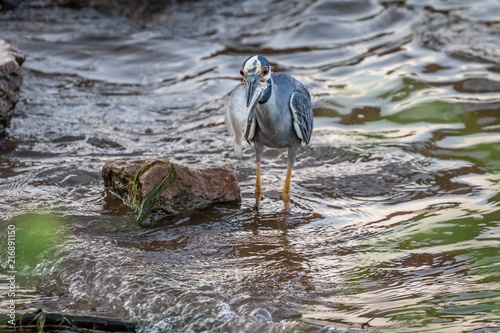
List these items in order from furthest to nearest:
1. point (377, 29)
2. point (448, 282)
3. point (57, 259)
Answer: point (377, 29) → point (57, 259) → point (448, 282)

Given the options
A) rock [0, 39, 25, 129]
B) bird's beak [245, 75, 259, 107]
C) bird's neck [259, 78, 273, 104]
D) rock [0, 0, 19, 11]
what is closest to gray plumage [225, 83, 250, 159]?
bird's beak [245, 75, 259, 107]

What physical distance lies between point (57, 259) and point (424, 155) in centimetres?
379

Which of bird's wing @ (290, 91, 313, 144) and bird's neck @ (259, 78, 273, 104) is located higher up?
bird's neck @ (259, 78, 273, 104)

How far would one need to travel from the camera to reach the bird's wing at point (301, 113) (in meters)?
5.24

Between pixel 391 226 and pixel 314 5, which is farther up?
pixel 314 5

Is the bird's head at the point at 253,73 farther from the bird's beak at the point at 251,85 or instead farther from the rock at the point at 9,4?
the rock at the point at 9,4

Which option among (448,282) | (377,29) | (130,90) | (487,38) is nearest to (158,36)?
(130,90)

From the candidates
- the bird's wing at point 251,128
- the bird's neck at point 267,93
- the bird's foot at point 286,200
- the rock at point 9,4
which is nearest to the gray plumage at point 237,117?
the bird's neck at point 267,93

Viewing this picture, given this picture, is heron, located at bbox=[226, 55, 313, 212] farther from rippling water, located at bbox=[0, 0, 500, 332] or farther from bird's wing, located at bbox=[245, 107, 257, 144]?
rippling water, located at bbox=[0, 0, 500, 332]

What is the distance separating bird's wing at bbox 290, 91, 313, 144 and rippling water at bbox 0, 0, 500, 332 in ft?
2.15

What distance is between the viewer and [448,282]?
4090 millimetres

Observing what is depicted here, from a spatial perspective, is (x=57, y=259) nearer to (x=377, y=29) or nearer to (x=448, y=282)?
(x=448, y=282)

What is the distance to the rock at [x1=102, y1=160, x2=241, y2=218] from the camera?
16.8 ft

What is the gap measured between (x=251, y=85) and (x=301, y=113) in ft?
2.58
